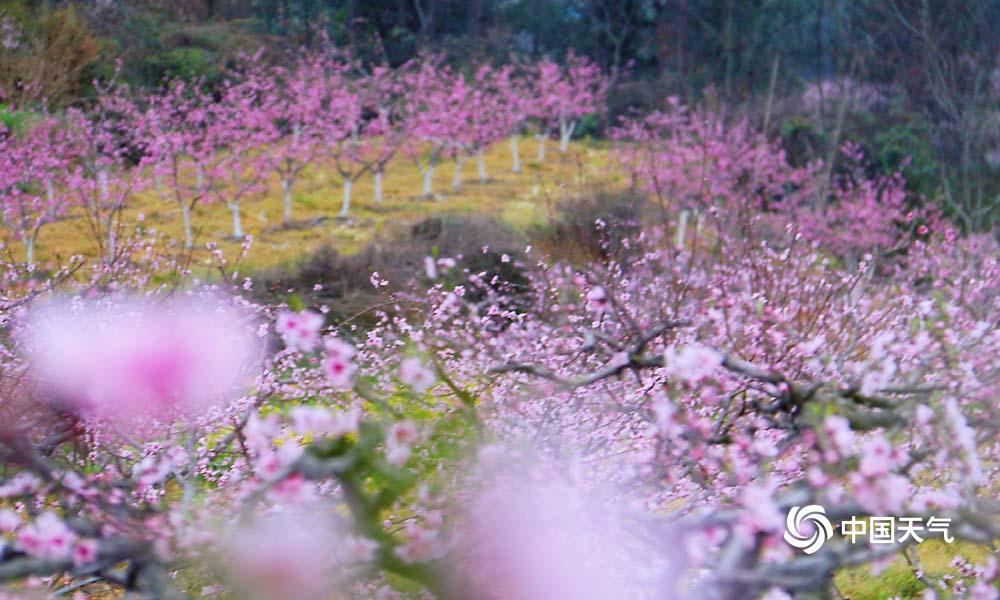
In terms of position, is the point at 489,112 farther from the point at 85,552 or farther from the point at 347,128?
the point at 85,552

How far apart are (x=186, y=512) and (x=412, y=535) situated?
445mm

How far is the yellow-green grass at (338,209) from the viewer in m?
5.10

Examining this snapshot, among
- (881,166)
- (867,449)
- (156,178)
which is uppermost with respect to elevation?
(867,449)

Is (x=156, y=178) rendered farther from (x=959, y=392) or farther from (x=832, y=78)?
(x=832, y=78)

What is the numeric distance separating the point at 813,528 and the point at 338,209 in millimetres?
5783

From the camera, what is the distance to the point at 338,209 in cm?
677

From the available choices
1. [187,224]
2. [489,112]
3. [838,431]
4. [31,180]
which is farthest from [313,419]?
[489,112]

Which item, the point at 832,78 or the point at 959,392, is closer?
the point at 959,392

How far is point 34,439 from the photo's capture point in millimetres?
2854

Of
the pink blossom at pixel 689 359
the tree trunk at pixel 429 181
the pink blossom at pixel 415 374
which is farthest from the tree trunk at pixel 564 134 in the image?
the pink blossom at pixel 415 374

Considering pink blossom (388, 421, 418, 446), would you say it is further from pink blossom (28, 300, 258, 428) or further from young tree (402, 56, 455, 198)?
young tree (402, 56, 455, 198)

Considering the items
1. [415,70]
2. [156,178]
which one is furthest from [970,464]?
[415,70]

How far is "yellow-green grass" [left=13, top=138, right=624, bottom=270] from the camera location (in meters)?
5.10

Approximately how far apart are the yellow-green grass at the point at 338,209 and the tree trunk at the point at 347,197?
48 mm
